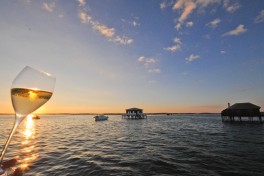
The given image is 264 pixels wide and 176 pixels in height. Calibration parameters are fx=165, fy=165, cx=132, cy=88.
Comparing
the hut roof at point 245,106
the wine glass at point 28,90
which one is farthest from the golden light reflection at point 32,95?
the hut roof at point 245,106

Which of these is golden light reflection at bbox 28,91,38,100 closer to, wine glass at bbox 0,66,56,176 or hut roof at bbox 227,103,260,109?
wine glass at bbox 0,66,56,176

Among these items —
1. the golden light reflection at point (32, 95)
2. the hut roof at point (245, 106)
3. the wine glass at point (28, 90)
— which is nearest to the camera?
the wine glass at point (28, 90)

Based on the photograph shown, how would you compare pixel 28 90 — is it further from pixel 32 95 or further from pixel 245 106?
pixel 245 106

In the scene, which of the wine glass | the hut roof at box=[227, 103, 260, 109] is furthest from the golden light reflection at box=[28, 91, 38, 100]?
the hut roof at box=[227, 103, 260, 109]

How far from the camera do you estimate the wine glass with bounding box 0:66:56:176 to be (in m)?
1.83

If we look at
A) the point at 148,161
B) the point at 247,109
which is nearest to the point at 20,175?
the point at 148,161

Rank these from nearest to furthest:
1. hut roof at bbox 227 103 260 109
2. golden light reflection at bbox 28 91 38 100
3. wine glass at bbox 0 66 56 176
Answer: wine glass at bbox 0 66 56 176 < golden light reflection at bbox 28 91 38 100 < hut roof at bbox 227 103 260 109

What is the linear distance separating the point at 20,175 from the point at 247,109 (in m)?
59.5

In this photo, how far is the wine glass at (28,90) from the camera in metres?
1.83

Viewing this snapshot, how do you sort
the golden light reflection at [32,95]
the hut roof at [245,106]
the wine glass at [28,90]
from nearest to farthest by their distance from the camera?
the wine glass at [28,90]
the golden light reflection at [32,95]
the hut roof at [245,106]

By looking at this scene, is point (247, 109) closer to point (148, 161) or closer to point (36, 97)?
point (148, 161)

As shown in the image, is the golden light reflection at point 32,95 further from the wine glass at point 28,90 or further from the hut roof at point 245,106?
the hut roof at point 245,106

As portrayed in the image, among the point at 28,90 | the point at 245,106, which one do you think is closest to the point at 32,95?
the point at 28,90

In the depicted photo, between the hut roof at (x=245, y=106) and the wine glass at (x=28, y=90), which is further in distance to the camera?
the hut roof at (x=245, y=106)
